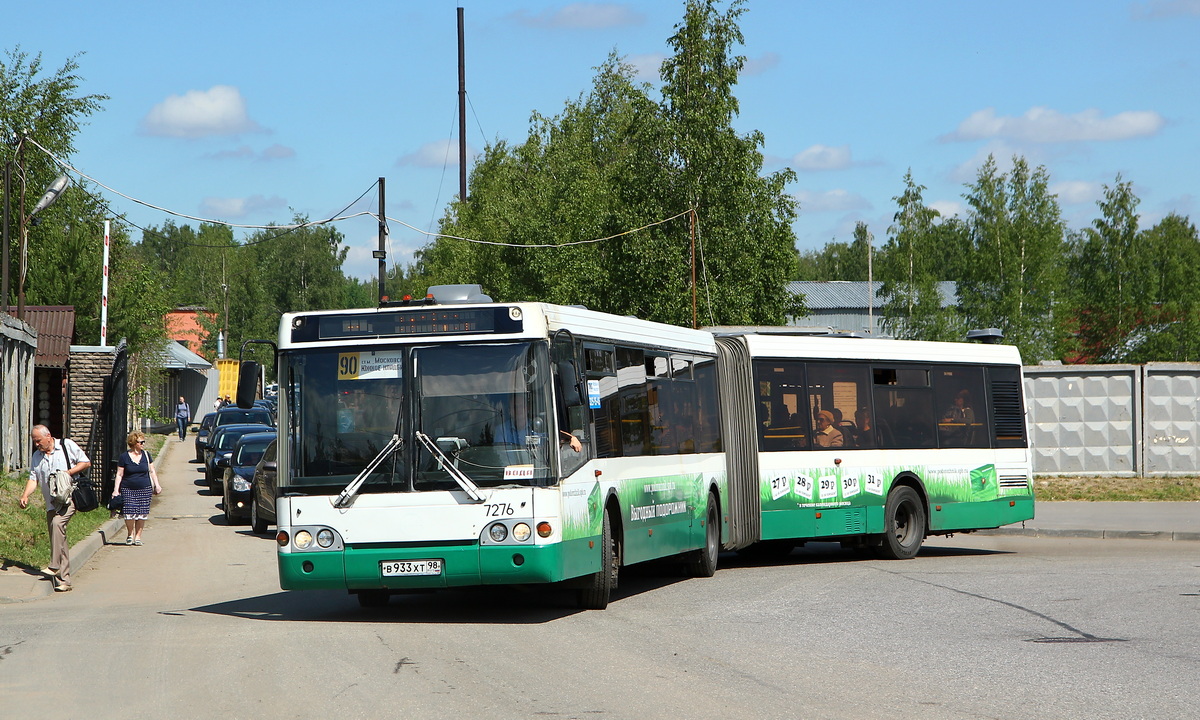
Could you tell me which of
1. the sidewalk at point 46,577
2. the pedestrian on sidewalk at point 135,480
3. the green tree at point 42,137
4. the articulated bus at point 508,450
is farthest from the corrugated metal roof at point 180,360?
the articulated bus at point 508,450

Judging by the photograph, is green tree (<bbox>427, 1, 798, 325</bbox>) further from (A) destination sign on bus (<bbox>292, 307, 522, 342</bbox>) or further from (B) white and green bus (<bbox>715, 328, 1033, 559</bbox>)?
(A) destination sign on bus (<bbox>292, 307, 522, 342</bbox>)

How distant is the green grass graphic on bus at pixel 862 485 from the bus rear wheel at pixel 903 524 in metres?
0.19

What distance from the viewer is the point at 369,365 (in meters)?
11.6

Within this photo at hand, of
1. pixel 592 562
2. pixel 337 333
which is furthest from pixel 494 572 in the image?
pixel 337 333

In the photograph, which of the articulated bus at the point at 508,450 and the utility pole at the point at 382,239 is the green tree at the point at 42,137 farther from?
the articulated bus at the point at 508,450

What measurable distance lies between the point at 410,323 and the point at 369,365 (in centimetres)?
51

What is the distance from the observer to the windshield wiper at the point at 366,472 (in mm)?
11383

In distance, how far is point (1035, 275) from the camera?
206 feet

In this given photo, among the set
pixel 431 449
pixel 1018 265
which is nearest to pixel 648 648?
pixel 431 449

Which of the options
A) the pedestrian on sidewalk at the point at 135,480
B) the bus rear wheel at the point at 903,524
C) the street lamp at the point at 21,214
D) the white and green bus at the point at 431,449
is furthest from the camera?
the street lamp at the point at 21,214

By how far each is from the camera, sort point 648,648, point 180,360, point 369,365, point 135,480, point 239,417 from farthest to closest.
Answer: point 180,360 < point 239,417 < point 135,480 < point 369,365 < point 648,648

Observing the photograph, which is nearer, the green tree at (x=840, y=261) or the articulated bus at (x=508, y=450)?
the articulated bus at (x=508, y=450)

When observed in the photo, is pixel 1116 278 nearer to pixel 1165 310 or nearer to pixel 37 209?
pixel 1165 310

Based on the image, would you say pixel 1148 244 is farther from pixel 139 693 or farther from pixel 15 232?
pixel 139 693
